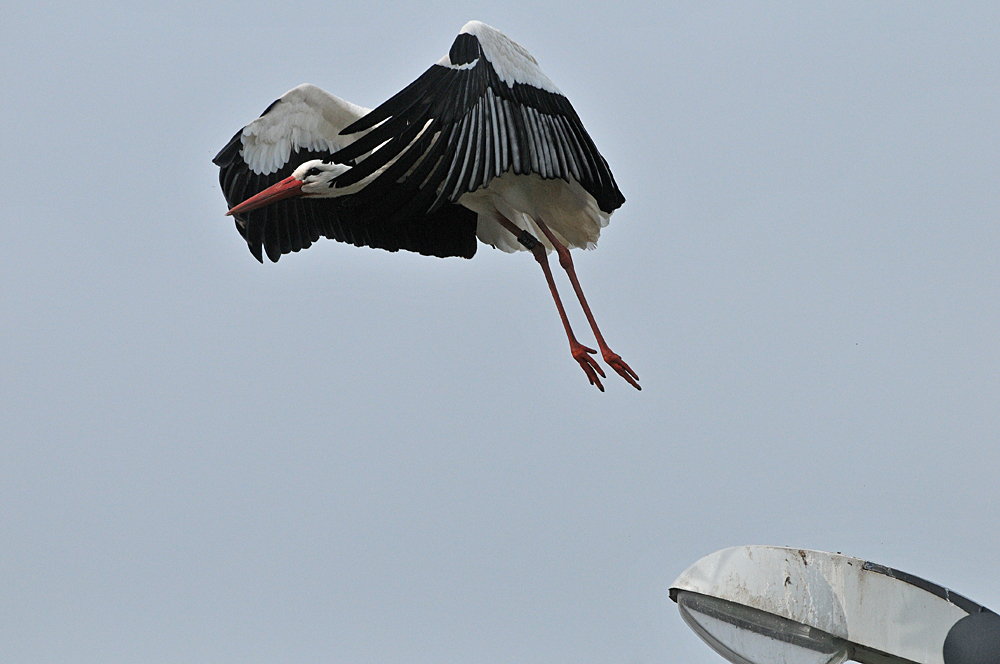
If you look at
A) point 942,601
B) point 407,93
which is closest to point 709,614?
point 942,601

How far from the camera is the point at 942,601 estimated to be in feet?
24.0

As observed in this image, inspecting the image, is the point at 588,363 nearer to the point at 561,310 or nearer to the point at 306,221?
the point at 561,310

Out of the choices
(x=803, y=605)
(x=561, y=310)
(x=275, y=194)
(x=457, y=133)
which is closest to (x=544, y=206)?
(x=561, y=310)

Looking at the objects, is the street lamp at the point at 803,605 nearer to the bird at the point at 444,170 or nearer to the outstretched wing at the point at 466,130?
the bird at the point at 444,170

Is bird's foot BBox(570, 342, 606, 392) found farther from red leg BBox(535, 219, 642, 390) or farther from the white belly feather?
the white belly feather

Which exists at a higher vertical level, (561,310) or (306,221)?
(306,221)

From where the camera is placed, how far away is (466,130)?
8.63m

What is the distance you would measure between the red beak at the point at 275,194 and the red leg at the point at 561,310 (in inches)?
68.5

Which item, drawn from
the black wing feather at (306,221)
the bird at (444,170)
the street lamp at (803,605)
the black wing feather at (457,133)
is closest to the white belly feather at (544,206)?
the bird at (444,170)

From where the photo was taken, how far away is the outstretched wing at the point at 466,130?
858 centimetres

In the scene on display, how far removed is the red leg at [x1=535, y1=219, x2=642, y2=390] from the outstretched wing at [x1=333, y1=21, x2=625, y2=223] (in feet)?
4.44

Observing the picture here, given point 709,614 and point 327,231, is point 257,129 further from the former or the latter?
point 709,614

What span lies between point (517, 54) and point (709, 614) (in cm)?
422

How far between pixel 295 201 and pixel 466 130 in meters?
2.98
